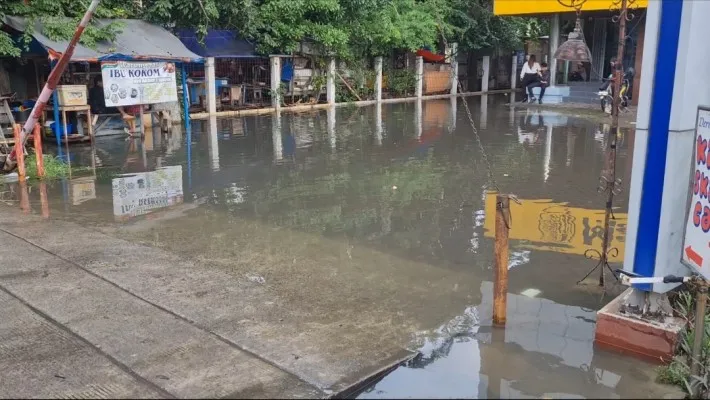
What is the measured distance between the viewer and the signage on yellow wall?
268 inches

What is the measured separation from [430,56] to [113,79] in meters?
17.5

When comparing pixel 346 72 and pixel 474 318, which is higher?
pixel 346 72

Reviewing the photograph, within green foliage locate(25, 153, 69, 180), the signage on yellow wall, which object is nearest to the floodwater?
the signage on yellow wall

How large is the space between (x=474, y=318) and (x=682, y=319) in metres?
1.44

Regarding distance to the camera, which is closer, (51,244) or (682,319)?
(682,319)

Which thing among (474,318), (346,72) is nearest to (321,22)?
(346,72)

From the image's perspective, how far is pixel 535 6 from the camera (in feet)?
66.0

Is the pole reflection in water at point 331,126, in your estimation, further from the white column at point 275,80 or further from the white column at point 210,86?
the white column at point 210,86

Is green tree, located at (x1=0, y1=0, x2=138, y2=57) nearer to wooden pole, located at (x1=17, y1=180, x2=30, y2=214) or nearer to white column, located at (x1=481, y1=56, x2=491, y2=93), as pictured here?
wooden pole, located at (x1=17, y1=180, x2=30, y2=214)

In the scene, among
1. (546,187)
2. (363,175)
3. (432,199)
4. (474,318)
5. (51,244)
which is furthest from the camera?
(363,175)

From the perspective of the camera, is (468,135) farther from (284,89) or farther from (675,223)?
(675,223)

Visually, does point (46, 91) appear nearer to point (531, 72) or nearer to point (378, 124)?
point (378, 124)

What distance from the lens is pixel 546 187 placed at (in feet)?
31.3

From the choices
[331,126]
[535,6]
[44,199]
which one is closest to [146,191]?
[44,199]
